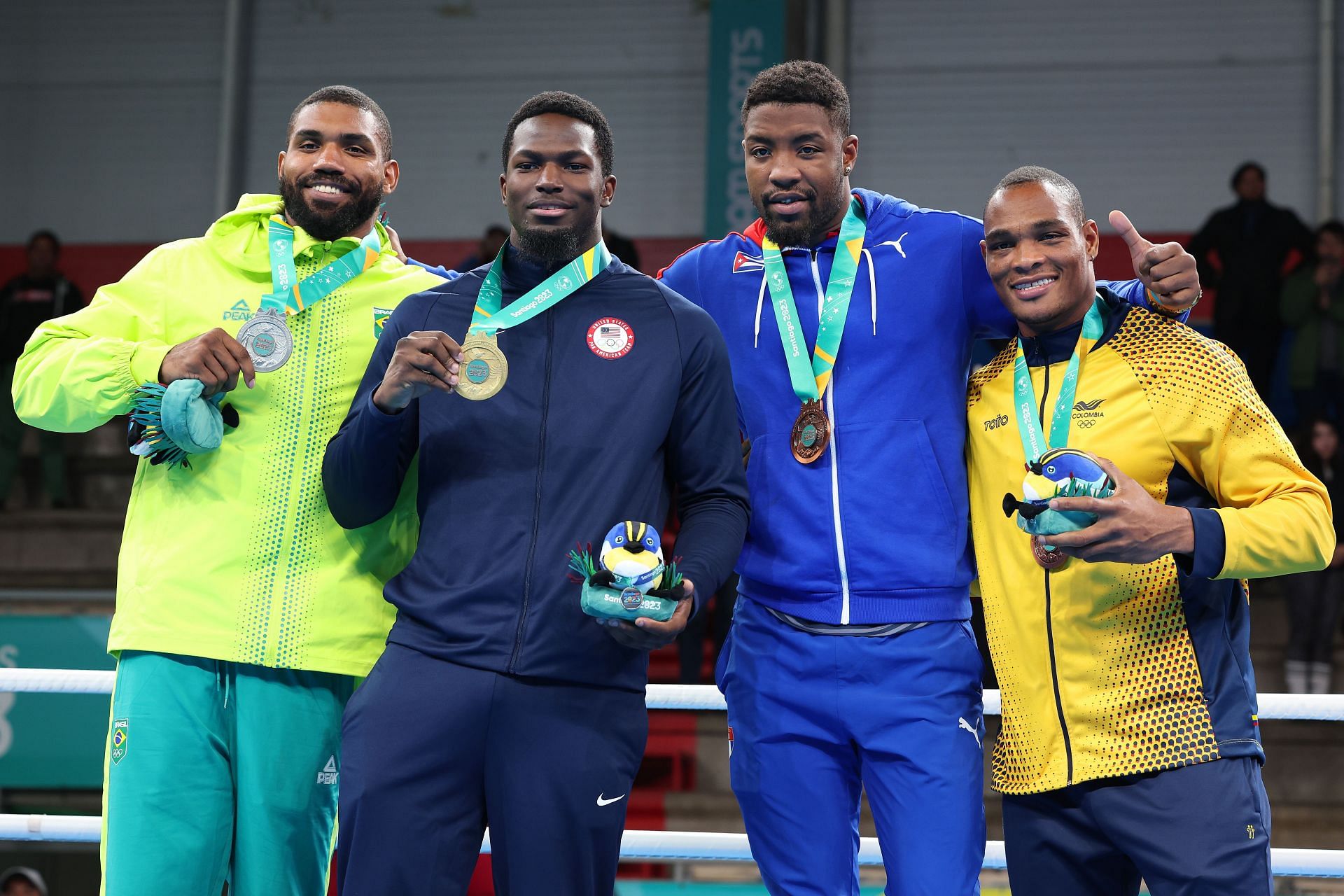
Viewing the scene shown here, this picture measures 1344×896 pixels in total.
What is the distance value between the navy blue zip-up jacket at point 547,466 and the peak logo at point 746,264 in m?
0.37

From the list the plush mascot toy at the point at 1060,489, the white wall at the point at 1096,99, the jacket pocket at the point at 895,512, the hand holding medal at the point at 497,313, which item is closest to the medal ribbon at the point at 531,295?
the hand holding medal at the point at 497,313

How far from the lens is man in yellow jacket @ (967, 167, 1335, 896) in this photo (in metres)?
2.50

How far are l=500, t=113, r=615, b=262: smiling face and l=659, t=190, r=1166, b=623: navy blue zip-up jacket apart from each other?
1.50ft

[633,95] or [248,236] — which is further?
[633,95]

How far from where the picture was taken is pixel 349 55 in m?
12.9

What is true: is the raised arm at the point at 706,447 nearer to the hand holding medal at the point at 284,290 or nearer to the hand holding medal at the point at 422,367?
the hand holding medal at the point at 422,367

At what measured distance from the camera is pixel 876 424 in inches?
113

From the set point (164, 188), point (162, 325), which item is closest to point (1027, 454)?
point (162, 325)

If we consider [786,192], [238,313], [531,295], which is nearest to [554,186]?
[531,295]

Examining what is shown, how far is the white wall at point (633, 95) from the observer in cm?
1180

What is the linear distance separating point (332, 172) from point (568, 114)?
2.06 feet

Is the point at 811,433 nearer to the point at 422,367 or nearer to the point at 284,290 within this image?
the point at 422,367

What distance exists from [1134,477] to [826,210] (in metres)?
0.88

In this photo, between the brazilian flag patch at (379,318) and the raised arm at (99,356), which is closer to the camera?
the raised arm at (99,356)
